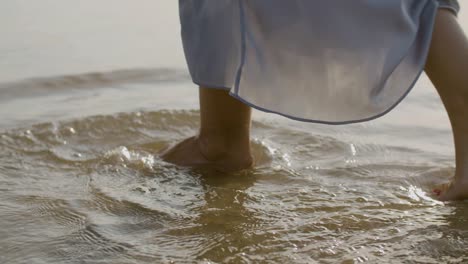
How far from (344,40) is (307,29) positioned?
3.7 inches

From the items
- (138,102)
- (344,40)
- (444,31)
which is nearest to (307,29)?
(344,40)

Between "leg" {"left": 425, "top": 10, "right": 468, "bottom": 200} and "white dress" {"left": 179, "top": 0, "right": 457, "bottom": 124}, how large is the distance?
Answer: 4cm

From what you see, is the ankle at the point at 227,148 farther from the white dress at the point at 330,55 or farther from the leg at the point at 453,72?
the leg at the point at 453,72

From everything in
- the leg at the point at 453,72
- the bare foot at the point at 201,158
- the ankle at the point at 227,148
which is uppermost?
the leg at the point at 453,72

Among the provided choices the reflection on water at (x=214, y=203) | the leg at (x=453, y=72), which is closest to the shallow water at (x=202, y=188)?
the reflection on water at (x=214, y=203)

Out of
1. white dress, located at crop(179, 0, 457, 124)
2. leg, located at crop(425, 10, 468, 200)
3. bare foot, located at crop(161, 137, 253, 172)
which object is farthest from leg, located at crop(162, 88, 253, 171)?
leg, located at crop(425, 10, 468, 200)

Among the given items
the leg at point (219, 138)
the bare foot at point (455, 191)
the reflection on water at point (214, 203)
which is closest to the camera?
the reflection on water at point (214, 203)

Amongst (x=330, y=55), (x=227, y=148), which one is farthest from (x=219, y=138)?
(x=330, y=55)

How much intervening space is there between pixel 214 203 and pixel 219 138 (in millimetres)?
365

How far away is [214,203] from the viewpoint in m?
2.31

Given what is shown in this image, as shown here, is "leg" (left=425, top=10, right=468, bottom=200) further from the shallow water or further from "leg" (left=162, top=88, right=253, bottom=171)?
"leg" (left=162, top=88, right=253, bottom=171)

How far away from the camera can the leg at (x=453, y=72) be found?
7.04 ft

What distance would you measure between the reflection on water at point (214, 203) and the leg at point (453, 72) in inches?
6.0

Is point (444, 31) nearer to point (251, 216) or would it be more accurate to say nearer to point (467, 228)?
→ point (467, 228)
